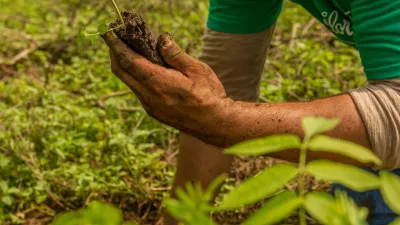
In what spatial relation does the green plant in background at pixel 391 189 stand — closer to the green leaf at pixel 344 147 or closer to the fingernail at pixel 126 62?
the green leaf at pixel 344 147

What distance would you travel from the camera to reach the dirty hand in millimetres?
1454

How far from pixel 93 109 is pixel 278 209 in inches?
99.7

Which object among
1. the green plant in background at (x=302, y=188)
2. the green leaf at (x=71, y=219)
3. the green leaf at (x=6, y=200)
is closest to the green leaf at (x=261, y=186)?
the green plant in background at (x=302, y=188)

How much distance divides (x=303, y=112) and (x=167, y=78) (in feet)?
1.01

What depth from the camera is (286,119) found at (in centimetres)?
149

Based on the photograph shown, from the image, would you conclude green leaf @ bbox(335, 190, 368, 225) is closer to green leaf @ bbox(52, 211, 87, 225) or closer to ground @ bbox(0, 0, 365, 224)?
green leaf @ bbox(52, 211, 87, 225)

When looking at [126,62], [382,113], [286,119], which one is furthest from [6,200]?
[382,113]

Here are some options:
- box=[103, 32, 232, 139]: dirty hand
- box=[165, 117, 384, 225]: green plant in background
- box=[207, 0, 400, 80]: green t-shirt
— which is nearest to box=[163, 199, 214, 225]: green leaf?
box=[165, 117, 384, 225]: green plant in background

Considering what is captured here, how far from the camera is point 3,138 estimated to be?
2631mm

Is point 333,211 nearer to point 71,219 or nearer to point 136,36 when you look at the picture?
point 71,219

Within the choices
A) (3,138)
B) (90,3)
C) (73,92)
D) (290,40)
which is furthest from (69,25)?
(3,138)

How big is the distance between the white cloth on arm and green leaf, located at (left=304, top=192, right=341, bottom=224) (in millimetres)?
957

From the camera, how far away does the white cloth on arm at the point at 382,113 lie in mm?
1472

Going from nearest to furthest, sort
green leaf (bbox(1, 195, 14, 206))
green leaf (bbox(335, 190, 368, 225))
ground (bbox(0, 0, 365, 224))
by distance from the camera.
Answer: green leaf (bbox(335, 190, 368, 225)) → green leaf (bbox(1, 195, 14, 206)) → ground (bbox(0, 0, 365, 224))
